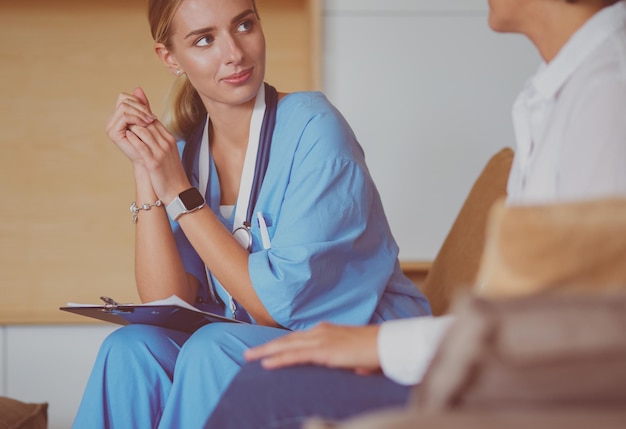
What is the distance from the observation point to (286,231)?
159cm

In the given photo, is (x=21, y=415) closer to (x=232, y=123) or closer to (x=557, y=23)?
(x=232, y=123)

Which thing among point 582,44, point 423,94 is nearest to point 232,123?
point 423,94

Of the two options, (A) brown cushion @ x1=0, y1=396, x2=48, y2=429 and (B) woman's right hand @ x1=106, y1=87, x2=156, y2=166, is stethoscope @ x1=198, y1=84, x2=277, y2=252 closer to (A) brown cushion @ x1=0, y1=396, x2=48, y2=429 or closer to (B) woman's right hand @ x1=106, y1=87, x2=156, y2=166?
(B) woman's right hand @ x1=106, y1=87, x2=156, y2=166

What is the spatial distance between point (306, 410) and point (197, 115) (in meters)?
1.15

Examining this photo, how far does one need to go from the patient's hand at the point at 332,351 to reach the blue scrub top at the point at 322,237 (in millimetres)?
548

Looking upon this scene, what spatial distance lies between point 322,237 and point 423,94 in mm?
979

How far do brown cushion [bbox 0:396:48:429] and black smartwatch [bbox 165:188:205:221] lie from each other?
454 mm

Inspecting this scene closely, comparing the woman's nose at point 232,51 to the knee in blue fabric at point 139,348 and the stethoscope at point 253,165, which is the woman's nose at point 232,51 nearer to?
the stethoscope at point 253,165

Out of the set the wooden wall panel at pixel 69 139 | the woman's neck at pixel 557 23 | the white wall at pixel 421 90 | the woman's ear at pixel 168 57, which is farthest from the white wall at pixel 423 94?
the woman's neck at pixel 557 23

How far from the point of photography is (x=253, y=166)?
5.73ft

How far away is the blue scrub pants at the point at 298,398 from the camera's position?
0.87 m

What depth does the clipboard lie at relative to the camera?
59.6 inches

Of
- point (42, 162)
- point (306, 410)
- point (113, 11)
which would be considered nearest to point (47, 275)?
point (42, 162)

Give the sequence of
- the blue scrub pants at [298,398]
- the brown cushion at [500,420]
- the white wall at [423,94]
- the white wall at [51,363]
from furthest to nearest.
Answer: the white wall at [51,363] → the white wall at [423,94] → the blue scrub pants at [298,398] → the brown cushion at [500,420]
